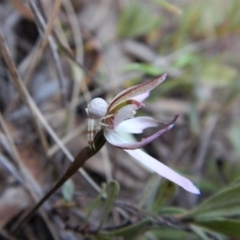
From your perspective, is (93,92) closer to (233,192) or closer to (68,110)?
(68,110)

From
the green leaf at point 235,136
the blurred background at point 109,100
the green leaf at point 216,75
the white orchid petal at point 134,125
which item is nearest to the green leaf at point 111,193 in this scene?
the blurred background at point 109,100

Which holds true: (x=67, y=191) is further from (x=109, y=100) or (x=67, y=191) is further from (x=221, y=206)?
(x=109, y=100)

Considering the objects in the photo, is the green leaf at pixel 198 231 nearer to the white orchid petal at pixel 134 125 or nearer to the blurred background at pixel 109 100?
the blurred background at pixel 109 100

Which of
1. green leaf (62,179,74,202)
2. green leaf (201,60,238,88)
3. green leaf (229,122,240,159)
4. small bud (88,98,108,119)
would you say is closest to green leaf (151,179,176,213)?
green leaf (62,179,74,202)

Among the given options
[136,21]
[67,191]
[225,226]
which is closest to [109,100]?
[136,21]

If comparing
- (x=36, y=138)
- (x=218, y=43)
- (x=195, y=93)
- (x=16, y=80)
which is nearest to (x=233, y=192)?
(x=16, y=80)

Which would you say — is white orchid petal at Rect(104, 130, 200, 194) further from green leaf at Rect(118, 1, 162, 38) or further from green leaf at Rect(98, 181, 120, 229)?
green leaf at Rect(118, 1, 162, 38)
